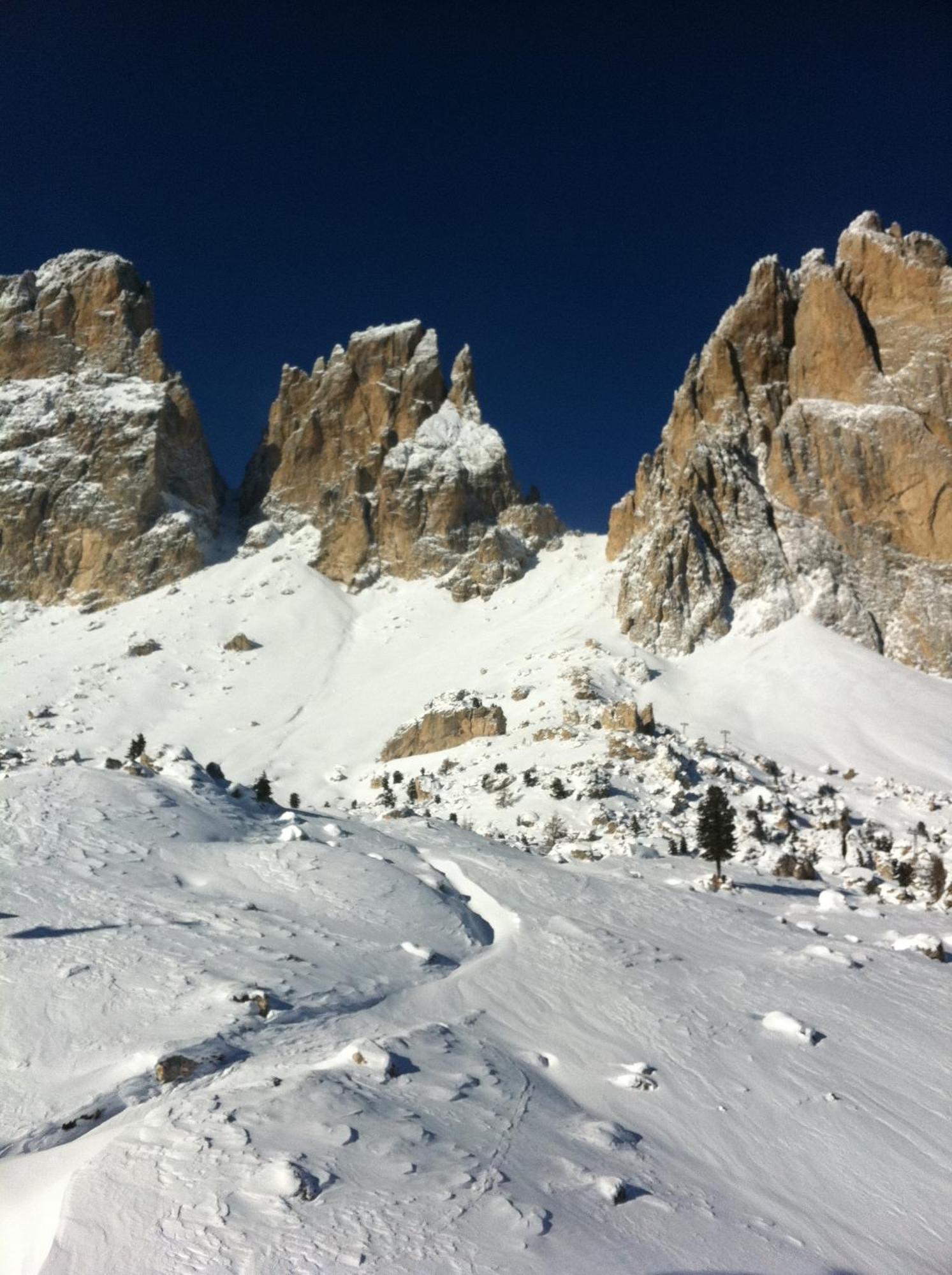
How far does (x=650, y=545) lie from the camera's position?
90.0m

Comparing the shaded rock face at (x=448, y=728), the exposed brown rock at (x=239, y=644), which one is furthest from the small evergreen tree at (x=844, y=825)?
the exposed brown rock at (x=239, y=644)

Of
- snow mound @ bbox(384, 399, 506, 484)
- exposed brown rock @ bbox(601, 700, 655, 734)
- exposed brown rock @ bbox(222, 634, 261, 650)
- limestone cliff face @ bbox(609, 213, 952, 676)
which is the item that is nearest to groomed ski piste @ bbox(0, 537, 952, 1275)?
exposed brown rock @ bbox(601, 700, 655, 734)

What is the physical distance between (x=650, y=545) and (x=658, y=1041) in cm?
8053

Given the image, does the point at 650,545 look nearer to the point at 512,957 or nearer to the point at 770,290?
the point at 770,290

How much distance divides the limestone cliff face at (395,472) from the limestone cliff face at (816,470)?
23.6 m

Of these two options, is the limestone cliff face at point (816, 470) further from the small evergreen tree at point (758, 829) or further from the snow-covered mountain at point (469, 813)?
the small evergreen tree at point (758, 829)

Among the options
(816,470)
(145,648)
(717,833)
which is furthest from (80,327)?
(717,833)

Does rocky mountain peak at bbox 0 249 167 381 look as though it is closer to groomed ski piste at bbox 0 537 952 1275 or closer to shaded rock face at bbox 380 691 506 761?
shaded rock face at bbox 380 691 506 761

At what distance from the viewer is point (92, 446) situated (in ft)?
397

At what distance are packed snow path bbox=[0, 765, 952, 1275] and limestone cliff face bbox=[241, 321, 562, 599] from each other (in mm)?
92934

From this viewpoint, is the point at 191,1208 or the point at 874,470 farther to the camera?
the point at 874,470

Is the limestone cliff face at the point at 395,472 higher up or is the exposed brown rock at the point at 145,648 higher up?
the limestone cliff face at the point at 395,472

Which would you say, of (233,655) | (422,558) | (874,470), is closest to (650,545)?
(874,470)

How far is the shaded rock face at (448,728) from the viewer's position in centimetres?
7031
